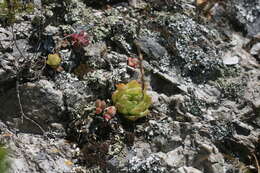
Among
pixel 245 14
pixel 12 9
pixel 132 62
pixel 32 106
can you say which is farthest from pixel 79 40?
pixel 245 14

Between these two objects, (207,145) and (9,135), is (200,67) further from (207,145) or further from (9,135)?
(9,135)

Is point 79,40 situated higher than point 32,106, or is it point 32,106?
point 79,40

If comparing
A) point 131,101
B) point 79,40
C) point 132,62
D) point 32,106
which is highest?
point 79,40

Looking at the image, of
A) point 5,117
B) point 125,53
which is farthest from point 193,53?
point 5,117

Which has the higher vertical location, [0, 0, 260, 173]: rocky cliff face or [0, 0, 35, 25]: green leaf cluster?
[0, 0, 35, 25]: green leaf cluster

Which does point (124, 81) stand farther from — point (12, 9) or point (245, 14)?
point (245, 14)

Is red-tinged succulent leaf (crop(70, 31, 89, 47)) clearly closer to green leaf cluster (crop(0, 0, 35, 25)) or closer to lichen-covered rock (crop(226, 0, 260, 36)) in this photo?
green leaf cluster (crop(0, 0, 35, 25))

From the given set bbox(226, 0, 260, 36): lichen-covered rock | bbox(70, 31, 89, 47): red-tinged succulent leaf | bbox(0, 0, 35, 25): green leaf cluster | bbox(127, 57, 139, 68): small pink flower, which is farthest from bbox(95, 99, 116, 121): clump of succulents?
bbox(226, 0, 260, 36): lichen-covered rock
